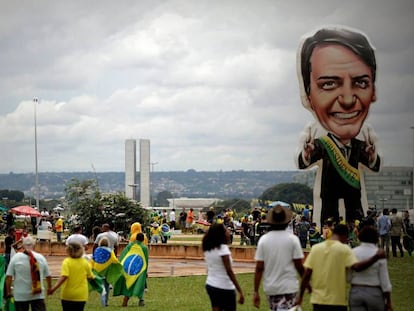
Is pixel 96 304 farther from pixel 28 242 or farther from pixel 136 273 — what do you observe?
pixel 28 242

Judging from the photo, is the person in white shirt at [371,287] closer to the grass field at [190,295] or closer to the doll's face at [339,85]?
the grass field at [190,295]

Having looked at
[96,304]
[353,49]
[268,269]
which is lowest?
[96,304]

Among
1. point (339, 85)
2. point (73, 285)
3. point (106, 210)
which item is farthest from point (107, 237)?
point (339, 85)

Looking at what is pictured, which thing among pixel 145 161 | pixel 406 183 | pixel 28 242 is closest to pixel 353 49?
pixel 28 242

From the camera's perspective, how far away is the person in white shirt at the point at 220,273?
1190 cm

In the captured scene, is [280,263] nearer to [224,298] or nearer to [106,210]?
[224,298]

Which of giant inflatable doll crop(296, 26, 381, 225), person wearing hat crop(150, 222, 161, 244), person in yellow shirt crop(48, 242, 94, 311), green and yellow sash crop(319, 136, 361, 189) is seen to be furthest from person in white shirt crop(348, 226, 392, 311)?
person wearing hat crop(150, 222, 161, 244)

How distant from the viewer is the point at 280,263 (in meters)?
11.2

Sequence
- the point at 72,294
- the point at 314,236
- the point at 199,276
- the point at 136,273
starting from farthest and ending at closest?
the point at 314,236, the point at 199,276, the point at 136,273, the point at 72,294

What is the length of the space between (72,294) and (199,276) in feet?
42.7

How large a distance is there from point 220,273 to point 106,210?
2606cm

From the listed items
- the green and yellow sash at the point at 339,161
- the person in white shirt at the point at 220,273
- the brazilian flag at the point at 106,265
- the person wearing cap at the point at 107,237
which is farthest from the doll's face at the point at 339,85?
the person in white shirt at the point at 220,273

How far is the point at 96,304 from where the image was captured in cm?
1911

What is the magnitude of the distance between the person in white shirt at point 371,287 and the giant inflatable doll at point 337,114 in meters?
24.8
